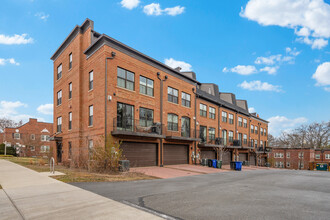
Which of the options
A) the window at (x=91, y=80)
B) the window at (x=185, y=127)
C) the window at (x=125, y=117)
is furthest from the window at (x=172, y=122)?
the window at (x=91, y=80)

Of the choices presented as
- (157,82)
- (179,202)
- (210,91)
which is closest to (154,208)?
(179,202)

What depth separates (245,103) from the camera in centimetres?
4709

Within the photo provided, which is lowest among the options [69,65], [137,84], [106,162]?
[106,162]

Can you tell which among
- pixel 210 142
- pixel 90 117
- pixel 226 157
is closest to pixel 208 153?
pixel 210 142

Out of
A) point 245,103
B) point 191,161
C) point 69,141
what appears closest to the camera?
point 69,141

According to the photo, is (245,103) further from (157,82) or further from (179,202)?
(179,202)

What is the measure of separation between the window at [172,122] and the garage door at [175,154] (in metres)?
1.87

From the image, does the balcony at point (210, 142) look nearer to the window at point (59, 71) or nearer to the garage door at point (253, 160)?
the garage door at point (253, 160)

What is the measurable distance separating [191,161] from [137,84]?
38.2 feet

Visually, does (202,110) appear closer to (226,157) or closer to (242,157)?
(226,157)

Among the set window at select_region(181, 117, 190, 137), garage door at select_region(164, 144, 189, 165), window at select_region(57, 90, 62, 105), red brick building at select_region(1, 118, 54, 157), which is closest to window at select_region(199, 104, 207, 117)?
window at select_region(181, 117, 190, 137)

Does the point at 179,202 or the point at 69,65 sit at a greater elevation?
the point at 69,65

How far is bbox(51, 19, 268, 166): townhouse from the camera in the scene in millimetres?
18688

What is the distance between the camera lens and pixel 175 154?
972 inches
